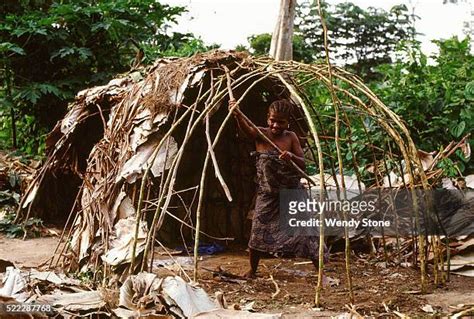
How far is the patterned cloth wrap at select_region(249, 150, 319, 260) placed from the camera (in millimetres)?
4016

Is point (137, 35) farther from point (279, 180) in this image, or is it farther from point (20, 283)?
→ point (20, 283)

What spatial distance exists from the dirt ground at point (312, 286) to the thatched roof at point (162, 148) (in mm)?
500

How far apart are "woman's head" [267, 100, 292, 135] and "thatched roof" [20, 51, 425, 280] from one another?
223 mm

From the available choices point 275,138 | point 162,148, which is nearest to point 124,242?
point 162,148

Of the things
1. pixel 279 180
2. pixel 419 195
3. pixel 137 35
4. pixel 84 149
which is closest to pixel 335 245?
pixel 419 195

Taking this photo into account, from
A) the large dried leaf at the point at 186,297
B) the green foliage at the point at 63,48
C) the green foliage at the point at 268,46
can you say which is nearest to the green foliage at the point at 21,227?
the green foliage at the point at 63,48

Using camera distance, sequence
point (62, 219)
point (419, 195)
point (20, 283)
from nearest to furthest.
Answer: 1. point (20, 283)
2. point (419, 195)
3. point (62, 219)

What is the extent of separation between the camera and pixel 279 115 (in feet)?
12.9

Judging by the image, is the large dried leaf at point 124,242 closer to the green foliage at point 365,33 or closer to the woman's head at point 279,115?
the woman's head at point 279,115

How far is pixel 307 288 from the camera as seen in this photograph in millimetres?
3762

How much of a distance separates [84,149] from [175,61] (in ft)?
6.23

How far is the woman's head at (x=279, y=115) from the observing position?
12.8ft

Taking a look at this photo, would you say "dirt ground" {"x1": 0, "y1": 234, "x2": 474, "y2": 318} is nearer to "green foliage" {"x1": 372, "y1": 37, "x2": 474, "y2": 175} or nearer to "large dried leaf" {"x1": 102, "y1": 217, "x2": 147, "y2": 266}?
"large dried leaf" {"x1": 102, "y1": 217, "x2": 147, "y2": 266}

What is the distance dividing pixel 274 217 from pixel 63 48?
440cm
